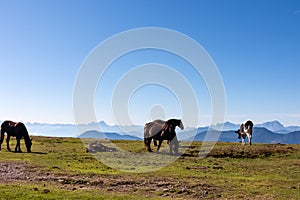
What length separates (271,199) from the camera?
1758cm

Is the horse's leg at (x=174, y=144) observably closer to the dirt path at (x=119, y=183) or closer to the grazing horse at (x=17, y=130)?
the dirt path at (x=119, y=183)

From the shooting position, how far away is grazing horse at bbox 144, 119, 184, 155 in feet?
120

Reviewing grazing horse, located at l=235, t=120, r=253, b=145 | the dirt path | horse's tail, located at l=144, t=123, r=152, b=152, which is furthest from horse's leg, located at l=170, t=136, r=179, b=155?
grazing horse, located at l=235, t=120, r=253, b=145

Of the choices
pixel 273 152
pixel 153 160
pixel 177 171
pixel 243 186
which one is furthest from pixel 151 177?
pixel 273 152

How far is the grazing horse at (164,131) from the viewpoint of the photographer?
36.4 metres

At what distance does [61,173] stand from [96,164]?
5397 mm

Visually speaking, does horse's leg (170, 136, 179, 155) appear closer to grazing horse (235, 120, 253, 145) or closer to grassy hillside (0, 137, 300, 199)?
grassy hillside (0, 137, 300, 199)

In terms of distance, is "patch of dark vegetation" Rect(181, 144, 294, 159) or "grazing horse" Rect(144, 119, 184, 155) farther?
"grazing horse" Rect(144, 119, 184, 155)

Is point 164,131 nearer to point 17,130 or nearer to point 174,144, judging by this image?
point 174,144

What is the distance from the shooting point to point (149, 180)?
21797mm

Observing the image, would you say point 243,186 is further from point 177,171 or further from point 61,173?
point 61,173

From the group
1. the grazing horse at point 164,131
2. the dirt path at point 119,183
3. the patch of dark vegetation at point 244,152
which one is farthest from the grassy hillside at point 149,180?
the grazing horse at point 164,131

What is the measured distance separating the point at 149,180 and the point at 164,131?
1576cm

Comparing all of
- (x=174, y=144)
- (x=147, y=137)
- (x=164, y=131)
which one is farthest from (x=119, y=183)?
(x=147, y=137)
